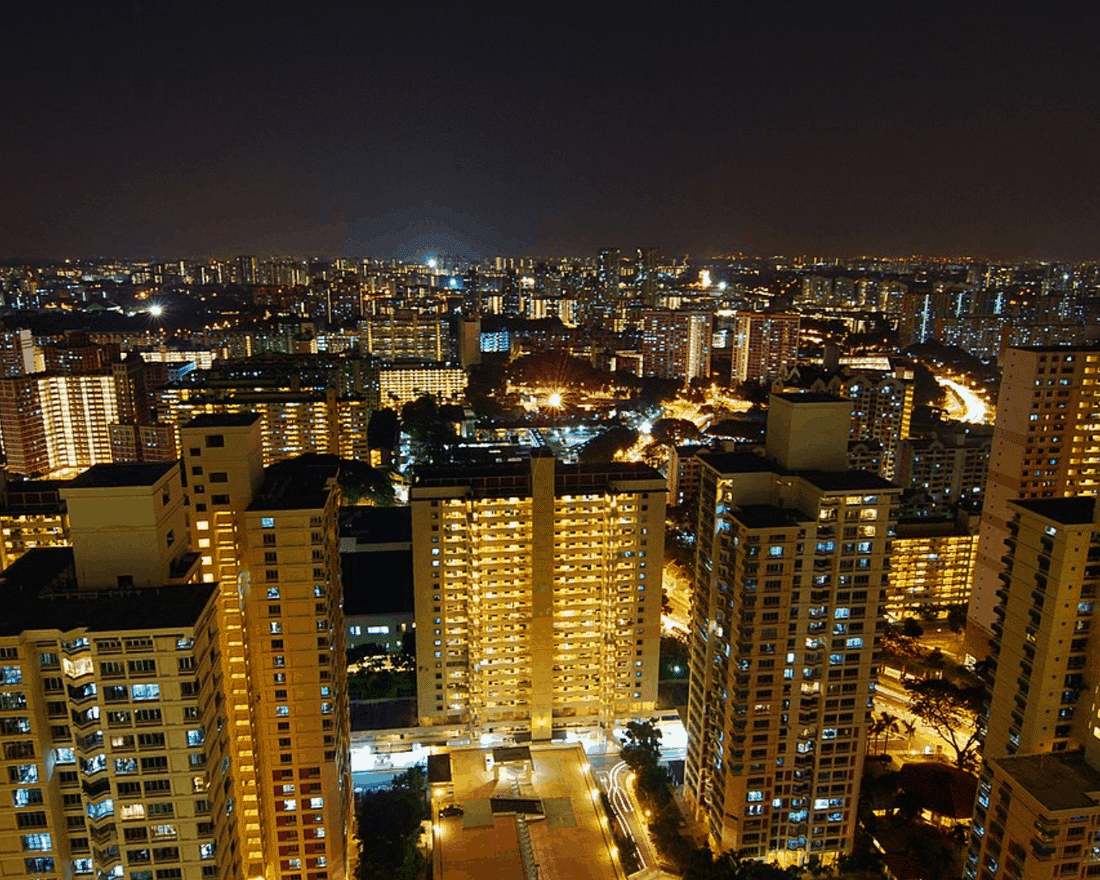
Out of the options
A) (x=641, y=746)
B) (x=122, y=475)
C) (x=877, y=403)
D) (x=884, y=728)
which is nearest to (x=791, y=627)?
(x=641, y=746)

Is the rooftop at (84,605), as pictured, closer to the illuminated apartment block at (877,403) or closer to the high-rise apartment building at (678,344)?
the illuminated apartment block at (877,403)

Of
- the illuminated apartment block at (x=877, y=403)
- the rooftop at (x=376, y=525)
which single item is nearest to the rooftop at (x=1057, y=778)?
the rooftop at (x=376, y=525)

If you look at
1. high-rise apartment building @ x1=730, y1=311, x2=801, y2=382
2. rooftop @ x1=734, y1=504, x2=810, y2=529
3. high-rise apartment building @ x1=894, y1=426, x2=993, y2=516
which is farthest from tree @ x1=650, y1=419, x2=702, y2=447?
rooftop @ x1=734, y1=504, x2=810, y2=529

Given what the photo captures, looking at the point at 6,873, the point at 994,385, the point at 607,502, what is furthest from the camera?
the point at 994,385

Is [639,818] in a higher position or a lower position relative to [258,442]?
lower

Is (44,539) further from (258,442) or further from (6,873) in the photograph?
(6,873)

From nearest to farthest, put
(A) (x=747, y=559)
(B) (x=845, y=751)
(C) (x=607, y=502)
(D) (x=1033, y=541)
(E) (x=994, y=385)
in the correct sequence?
1. (D) (x=1033, y=541)
2. (A) (x=747, y=559)
3. (B) (x=845, y=751)
4. (C) (x=607, y=502)
5. (E) (x=994, y=385)

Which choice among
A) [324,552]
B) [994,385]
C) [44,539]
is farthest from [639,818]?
[994,385]

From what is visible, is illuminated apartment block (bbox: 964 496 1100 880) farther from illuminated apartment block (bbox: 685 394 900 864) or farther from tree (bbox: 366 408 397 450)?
tree (bbox: 366 408 397 450)
